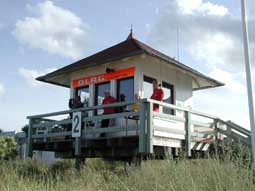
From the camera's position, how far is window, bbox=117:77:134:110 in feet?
42.4

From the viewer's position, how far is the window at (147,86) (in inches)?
511

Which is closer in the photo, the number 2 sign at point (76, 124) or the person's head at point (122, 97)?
the number 2 sign at point (76, 124)

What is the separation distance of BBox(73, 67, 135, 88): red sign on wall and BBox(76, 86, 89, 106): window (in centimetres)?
16

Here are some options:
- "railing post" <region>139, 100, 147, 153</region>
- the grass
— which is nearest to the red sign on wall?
"railing post" <region>139, 100, 147, 153</region>

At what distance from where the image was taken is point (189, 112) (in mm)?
11188

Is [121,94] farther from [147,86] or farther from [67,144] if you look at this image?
[67,144]

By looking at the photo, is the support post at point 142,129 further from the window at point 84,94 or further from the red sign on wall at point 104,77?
the window at point 84,94

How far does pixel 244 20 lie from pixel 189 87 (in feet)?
24.9

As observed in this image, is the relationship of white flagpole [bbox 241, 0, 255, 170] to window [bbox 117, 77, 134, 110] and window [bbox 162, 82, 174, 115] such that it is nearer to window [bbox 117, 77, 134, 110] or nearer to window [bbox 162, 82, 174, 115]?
window [bbox 117, 77, 134, 110]

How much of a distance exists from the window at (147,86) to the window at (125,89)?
0.40m

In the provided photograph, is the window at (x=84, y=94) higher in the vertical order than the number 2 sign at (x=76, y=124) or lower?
higher

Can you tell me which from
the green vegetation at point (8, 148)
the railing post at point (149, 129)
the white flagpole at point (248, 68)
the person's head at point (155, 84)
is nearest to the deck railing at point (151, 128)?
the railing post at point (149, 129)

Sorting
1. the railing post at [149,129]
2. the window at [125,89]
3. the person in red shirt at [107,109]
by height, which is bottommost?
the railing post at [149,129]

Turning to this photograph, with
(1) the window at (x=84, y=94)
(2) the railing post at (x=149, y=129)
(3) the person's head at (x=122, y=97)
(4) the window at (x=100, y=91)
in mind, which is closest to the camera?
(2) the railing post at (x=149, y=129)
